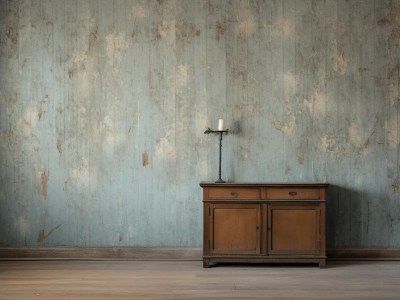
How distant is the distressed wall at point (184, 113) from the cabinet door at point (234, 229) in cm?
56

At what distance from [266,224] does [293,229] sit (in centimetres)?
26

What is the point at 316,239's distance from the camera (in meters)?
5.76

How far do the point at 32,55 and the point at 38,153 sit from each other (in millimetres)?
1023

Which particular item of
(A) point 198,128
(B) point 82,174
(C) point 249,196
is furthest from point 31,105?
(C) point 249,196

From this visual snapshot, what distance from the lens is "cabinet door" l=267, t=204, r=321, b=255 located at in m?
5.77

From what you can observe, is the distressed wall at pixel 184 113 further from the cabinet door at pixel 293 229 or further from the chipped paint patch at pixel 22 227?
the cabinet door at pixel 293 229

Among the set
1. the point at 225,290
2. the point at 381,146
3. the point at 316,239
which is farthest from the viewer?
the point at 381,146

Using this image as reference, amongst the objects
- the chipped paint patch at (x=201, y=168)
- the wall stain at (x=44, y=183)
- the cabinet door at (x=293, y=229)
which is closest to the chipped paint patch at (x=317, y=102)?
the cabinet door at (x=293, y=229)

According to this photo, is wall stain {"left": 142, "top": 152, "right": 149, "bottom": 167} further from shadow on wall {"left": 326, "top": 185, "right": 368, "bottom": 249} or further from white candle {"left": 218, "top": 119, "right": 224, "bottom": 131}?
shadow on wall {"left": 326, "top": 185, "right": 368, "bottom": 249}

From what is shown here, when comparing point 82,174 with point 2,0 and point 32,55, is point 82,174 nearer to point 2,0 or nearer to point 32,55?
point 32,55

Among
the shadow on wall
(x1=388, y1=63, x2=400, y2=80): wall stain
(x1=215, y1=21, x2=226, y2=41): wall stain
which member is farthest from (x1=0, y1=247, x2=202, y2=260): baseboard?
(x1=388, y1=63, x2=400, y2=80): wall stain

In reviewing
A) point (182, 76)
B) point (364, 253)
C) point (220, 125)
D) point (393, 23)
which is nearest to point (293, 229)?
point (364, 253)

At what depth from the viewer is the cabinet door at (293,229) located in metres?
5.77

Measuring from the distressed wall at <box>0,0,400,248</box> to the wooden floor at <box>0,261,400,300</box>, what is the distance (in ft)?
1.60
